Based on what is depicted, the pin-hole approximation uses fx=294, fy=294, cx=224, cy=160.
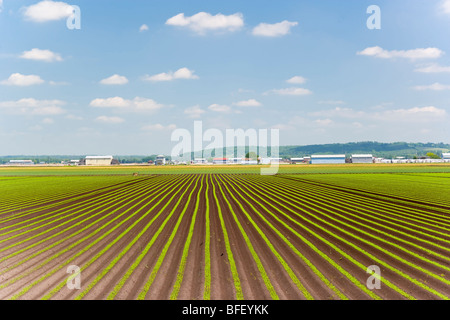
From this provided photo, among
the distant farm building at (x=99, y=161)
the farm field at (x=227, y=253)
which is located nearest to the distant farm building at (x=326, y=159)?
the distant farm building at (x=99, y=161)

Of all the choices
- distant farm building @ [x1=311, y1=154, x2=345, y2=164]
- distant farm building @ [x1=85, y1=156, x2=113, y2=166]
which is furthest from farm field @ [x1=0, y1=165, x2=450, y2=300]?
distant farm building @ [x1=85, y1=156, x2=113, y2=166]

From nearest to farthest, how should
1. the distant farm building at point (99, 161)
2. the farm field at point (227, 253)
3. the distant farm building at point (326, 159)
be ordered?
the farm field at point (227, 253)
the distant farm building at point (99, 161)
the distant farm building at point (326, 159)

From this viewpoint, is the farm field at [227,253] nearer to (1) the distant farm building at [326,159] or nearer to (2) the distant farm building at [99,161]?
(1) the distant farm building at [326,159]

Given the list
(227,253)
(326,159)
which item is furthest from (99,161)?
(227,253)

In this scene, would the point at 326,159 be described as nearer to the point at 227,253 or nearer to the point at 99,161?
the point at 99,161

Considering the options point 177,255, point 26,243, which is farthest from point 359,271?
point 26,243

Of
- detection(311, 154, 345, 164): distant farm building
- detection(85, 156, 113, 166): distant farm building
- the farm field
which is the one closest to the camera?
the farm field

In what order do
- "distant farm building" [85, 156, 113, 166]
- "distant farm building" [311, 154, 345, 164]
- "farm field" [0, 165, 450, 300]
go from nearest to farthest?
"farm field" [0, 165, 450, 300], "distant farm building" [85, 156, 113, 166], "distant farm building" [311, 154, 345, 164]

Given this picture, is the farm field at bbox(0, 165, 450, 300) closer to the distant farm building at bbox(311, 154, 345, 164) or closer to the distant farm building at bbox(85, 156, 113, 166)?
the distant farm building at bbox(311, 154, 345, 164)

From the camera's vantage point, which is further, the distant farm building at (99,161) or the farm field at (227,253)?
the distant farm building at (99,161)

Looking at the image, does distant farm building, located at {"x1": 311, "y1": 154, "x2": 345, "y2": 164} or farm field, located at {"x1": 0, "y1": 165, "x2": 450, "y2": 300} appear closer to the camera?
farm field, located at {"x1": 0, "y1": 165, "x2": 450, "y2": 300}
